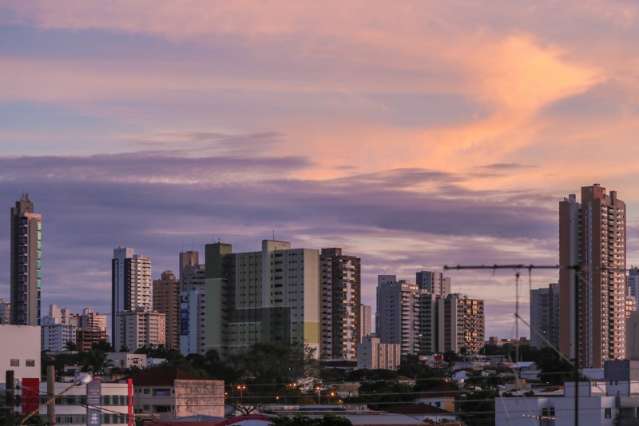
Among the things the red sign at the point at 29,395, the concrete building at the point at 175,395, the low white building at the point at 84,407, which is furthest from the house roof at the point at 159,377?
the red sign at the point at 29,395

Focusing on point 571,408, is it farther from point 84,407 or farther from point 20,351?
point 20,351

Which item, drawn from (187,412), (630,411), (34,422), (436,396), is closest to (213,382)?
(187,412)

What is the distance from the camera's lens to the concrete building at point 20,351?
156m

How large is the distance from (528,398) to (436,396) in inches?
1653

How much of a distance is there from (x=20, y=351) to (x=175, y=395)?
18306 mm

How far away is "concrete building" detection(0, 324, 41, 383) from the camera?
15638cm

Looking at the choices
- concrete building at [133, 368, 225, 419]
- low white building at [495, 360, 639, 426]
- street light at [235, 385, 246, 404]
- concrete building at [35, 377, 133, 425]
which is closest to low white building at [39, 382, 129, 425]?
concrete building at [35, 377, 133, 425]

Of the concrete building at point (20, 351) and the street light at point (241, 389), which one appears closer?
the concrete building at point (20, 351)

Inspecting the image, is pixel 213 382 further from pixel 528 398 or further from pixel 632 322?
pixel 632 322

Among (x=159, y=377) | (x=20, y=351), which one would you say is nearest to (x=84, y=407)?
(x=20, y=351)

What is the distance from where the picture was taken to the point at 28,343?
16000 centimetres

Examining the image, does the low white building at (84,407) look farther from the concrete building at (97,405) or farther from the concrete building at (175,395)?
the concrete building at (175,395)

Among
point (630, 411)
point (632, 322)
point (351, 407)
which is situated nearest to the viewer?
point (630, 411)

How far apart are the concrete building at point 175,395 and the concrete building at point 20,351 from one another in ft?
35.7
